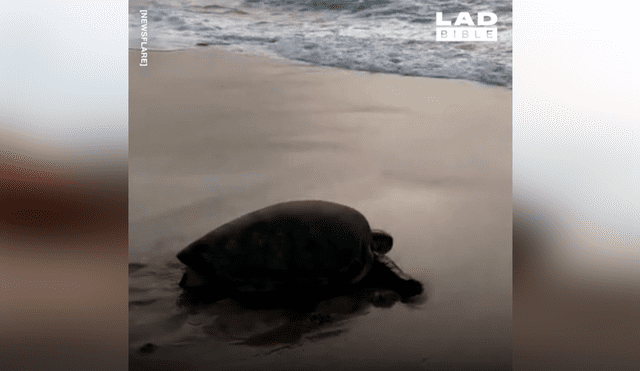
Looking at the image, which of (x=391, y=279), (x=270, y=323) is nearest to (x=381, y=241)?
(x=391, y=279)

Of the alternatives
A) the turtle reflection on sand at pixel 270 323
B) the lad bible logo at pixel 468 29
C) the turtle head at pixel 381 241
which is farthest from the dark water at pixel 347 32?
the turtle reflection on sand at pixel 270 323

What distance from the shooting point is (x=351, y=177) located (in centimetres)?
143

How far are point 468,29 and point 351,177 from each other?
24.9 inches

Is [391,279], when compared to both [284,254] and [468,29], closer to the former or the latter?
[284,254]

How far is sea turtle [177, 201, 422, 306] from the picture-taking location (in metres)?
1.33

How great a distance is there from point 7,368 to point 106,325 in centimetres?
37

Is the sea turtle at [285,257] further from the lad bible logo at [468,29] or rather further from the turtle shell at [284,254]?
the lad bible logo at [468,29]

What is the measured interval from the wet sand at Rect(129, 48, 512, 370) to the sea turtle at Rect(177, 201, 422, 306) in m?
0.06

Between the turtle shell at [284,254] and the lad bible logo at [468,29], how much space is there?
721mm

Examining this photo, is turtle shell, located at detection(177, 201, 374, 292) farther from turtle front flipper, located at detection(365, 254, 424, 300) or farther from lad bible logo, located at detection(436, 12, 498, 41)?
lad bible logo, located at detection(436, 12, 498, 41)

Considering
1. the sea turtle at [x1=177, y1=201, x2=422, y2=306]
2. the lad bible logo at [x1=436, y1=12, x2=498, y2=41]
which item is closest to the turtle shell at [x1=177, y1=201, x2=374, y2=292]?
the sea turtle at [x1=177, y1=201, x2=422, y2=306]

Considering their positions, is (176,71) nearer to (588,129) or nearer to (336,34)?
(336,34)

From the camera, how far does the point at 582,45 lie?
1.44 m

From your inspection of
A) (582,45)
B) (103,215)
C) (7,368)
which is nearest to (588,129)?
(582,45)
